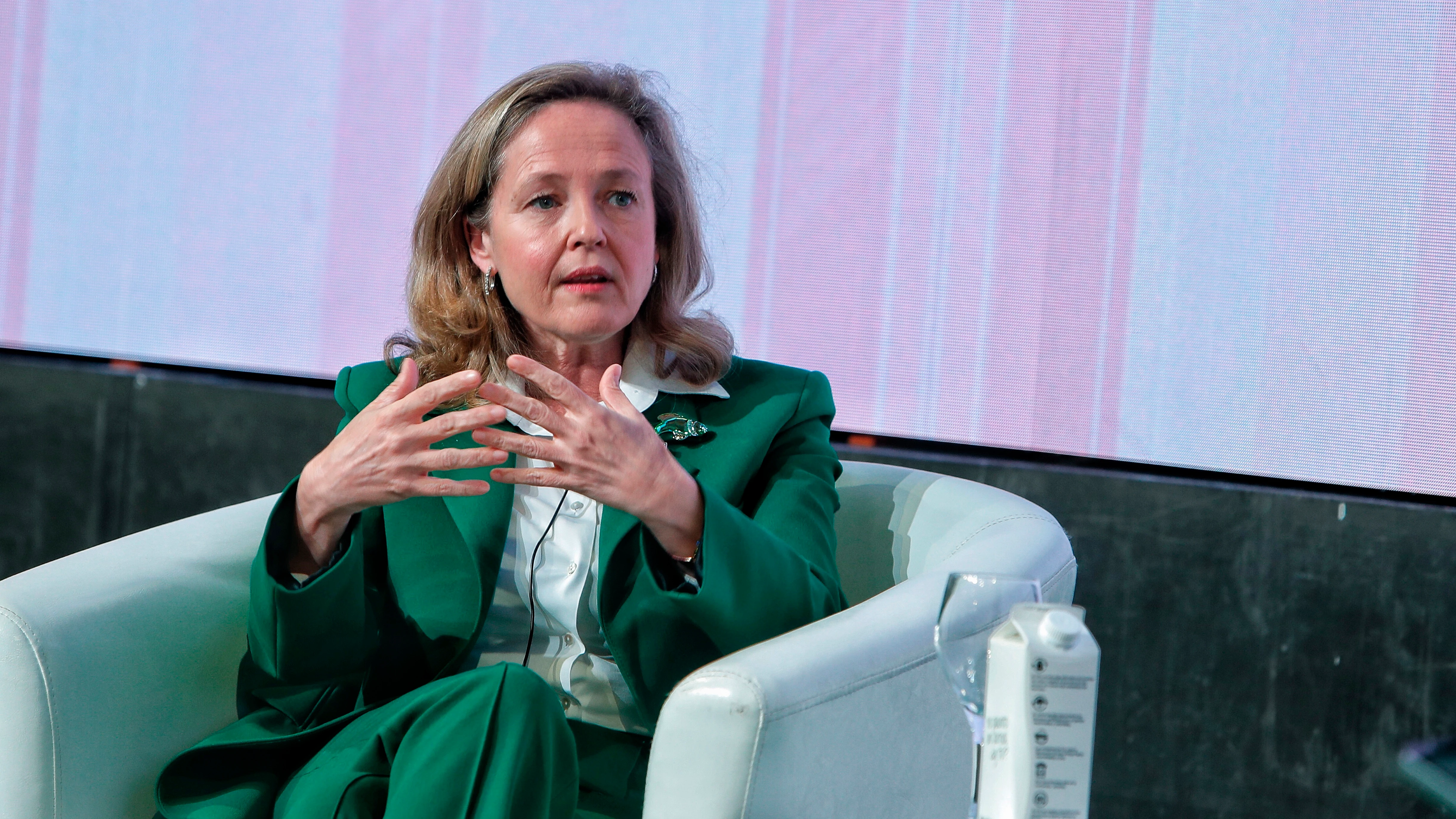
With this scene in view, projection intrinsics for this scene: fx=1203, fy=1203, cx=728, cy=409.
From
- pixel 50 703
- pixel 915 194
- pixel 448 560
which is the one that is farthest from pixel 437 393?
pixel 915 194

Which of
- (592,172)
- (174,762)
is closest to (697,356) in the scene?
(592,172)

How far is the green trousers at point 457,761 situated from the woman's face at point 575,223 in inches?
21.7

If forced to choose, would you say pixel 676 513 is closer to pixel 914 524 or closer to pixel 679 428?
pixel 679 428

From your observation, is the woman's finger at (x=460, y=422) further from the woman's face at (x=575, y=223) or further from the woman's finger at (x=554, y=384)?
the woman's face at (x=575, y=223)

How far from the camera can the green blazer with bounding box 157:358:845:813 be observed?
4.33ft

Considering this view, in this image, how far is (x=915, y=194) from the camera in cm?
223

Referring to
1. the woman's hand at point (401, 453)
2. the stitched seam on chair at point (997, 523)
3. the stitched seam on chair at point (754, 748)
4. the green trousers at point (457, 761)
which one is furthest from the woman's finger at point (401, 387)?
the stitched seam on chair at point (997, 523)

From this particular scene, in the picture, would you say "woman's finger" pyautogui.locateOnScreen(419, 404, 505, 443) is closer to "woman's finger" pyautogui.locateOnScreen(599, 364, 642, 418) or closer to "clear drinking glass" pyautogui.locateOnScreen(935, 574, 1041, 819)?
"woman's finger" pyautogui.locateOnScreen(599, 364, 642, 418)

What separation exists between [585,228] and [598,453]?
17.1 inches

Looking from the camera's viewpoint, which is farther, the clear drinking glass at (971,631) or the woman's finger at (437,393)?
the woman's finger at (437,393)

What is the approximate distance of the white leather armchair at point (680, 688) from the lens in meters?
1.05

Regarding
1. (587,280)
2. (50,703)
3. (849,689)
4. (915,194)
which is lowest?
(50,703)

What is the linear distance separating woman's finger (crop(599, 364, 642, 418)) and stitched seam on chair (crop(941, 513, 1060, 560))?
1.57ft

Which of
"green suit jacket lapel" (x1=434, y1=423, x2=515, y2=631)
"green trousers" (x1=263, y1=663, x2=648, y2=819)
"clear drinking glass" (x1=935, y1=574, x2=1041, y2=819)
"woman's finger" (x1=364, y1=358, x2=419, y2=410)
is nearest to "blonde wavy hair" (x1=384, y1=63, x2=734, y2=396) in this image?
"green suit jacket lapel" (x1=434, y1=423, x2=515, y2=631)
